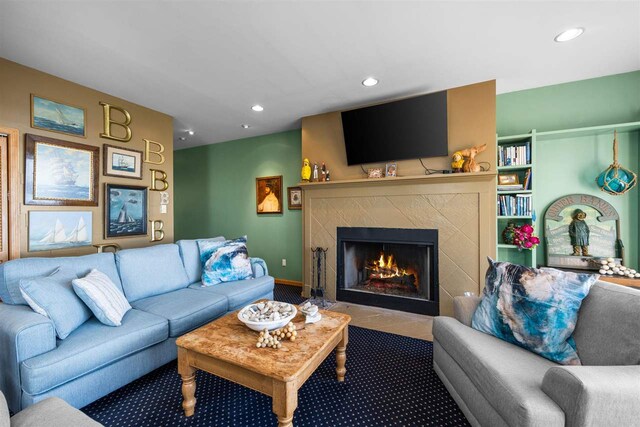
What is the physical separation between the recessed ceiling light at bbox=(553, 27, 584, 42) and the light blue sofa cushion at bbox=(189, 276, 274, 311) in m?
3.45

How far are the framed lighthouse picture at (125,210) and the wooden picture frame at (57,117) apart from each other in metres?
0.64

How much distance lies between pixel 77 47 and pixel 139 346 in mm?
2407

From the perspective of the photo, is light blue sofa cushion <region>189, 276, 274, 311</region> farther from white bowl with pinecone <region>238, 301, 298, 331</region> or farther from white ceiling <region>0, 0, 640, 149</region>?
white ceiling <region>0, 0, 640, 149</region>

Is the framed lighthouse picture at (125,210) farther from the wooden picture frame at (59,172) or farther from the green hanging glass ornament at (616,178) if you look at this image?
the green hanging glass ornament at (616,178)

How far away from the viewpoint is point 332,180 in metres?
3.57

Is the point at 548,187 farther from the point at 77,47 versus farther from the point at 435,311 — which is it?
the point at 77,47

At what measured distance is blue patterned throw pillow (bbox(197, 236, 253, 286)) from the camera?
279 centimetres

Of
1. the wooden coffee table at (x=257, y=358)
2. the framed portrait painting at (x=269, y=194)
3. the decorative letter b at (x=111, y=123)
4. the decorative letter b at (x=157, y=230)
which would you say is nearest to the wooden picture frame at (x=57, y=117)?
the decorative letter b at (x=111, y=123)

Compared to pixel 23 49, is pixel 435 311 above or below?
below

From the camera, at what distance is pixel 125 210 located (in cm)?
320

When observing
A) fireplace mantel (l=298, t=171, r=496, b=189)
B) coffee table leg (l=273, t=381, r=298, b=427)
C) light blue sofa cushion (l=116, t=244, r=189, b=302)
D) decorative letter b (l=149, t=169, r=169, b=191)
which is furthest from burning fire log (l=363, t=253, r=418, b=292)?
decorative letter b (l=149, t=169, r=169, b=191)

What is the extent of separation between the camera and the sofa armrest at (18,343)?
1400 millimetres

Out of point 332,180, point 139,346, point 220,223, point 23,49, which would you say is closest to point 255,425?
point 139,346

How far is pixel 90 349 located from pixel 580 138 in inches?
183
